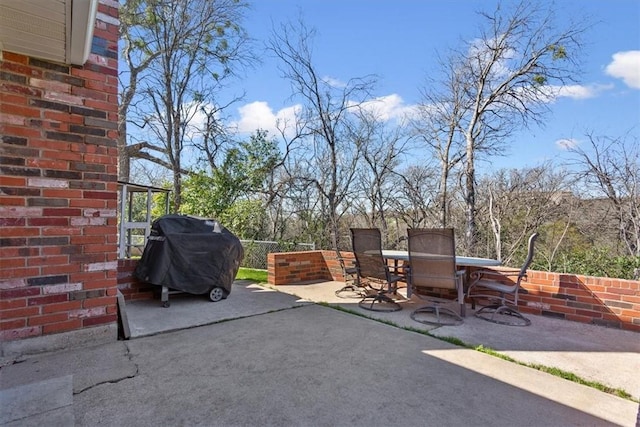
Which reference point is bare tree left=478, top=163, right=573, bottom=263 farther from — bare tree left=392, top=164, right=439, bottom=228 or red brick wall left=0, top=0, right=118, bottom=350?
red brick wall left=0, top=0, right=118, bottom=350

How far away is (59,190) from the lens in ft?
9.14

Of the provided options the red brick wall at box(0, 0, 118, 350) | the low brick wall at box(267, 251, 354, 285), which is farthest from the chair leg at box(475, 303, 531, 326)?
the red brick wall at box(0, 0, 118, 350)

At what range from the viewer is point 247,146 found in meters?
10.4

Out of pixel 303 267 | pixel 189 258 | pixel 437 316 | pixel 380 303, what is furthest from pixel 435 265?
pixel 189 258

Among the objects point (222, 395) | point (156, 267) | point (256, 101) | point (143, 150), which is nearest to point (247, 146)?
point (256, 101)

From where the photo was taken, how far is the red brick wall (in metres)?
2.60

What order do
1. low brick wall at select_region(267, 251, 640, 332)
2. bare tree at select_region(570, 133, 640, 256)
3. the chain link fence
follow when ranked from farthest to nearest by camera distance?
the chain link fence < bare tree at select_region(570, 133, 640, 256) < low brick wall at select_region(267, 251, 640, 332)

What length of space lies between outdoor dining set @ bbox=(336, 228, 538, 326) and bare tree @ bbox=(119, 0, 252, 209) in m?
9.16

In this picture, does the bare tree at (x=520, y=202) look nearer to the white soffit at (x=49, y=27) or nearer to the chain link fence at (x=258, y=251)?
the chain link fence at (x=258, y=251)

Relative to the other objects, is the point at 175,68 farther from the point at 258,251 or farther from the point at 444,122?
the point at 444,122

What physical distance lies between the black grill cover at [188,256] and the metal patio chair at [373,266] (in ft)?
6.26

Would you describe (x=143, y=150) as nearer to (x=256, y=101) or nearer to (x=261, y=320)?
(x=256, y=101)

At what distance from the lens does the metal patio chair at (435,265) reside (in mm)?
3881

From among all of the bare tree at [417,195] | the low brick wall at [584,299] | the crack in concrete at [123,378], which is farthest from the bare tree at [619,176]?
the crack in concrete at [123,378]
